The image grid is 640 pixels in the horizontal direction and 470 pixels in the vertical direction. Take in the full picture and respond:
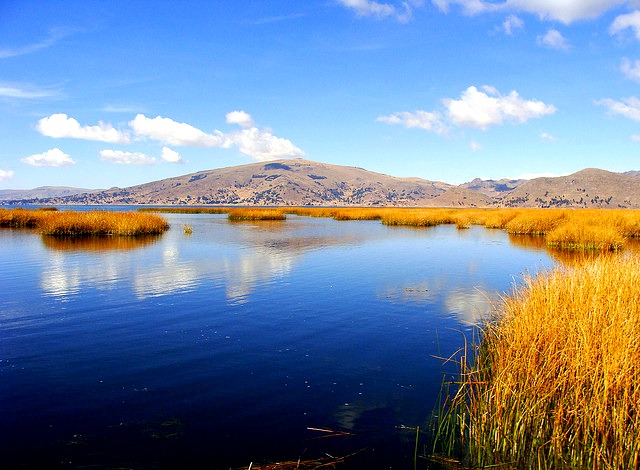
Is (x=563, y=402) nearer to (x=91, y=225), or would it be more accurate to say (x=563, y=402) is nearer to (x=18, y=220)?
(x=91, y=225)

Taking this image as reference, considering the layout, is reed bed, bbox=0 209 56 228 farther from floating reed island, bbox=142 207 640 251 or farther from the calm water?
the calm water

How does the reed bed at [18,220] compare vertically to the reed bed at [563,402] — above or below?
above

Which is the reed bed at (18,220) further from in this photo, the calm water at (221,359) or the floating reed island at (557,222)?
the calm water at (221,359)

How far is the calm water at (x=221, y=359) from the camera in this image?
727 centimetres

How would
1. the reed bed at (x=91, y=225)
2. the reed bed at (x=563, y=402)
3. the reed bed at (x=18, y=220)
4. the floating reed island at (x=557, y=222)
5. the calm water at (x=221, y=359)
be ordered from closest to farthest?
the reed bed at (x=563, y=402), the calm water at (x=221, y=359), the floating reed island at (x=557, y=222), the reed bed at (x=91, y=225), the reed bed at (x=18, y=220)

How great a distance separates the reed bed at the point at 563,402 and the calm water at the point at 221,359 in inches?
50.8

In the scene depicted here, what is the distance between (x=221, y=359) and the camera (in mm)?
11031

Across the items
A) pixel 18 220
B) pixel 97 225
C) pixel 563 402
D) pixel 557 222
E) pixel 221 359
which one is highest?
pixel 18 220

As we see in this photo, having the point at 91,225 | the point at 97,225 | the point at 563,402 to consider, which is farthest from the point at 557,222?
the point at 91,225

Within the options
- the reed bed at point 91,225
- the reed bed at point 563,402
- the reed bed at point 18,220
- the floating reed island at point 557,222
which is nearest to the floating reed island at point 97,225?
the reed bed at point 91,225

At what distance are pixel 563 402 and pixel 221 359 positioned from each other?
24.5 ft

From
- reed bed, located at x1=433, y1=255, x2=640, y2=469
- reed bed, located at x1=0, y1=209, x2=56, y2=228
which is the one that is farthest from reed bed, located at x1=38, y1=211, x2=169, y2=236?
reed bed, located at x1=433, y1=255, x2=640, y2=469

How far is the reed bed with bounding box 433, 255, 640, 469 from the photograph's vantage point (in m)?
6.33

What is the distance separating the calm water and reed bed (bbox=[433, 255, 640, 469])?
1.29 metres
